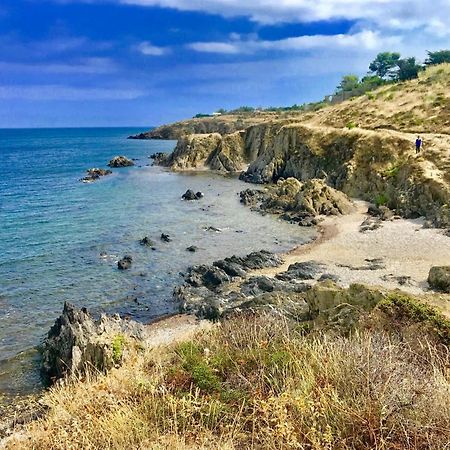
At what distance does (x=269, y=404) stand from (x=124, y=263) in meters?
25.0

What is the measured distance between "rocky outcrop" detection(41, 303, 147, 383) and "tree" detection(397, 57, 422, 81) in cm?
9574

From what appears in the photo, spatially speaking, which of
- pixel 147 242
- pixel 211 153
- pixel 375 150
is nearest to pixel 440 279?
pixel 147 242

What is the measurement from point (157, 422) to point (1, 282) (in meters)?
24.6

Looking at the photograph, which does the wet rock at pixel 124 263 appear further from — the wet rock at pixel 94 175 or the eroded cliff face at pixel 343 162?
the wet rock at pixel 94 175

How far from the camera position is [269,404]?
252 inches

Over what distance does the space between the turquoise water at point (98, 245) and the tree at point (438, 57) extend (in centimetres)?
6162

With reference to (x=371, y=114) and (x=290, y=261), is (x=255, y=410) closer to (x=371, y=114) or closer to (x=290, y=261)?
(x=290, y=261)

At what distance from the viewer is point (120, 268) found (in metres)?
30.1

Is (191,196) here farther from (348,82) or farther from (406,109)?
(348,82)

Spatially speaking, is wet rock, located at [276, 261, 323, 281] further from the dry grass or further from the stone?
the stone

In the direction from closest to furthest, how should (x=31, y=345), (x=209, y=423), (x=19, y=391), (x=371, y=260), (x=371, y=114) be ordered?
(x=209, y=423) → (x=19, y=391) → (x=31, y=345) → (x=371, y=260) → (x=371, y=114)

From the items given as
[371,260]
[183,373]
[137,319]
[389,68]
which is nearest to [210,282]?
[137,319]

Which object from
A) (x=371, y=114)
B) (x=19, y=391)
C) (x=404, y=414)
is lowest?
(x=19, y=391)

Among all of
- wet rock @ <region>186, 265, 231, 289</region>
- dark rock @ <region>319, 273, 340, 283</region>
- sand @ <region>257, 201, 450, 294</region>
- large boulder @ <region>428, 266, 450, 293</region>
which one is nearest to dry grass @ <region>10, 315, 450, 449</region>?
large boulder @ <region>428, 266, 450, 293</region>
